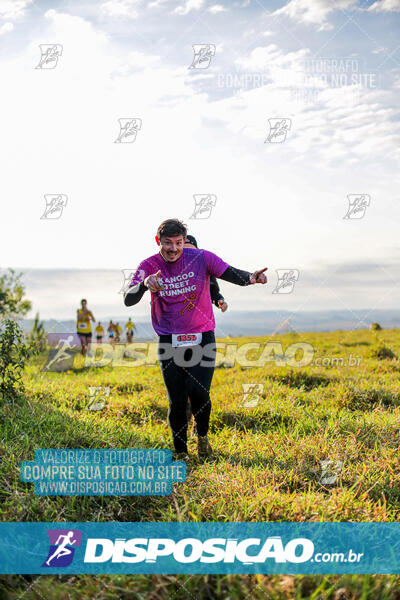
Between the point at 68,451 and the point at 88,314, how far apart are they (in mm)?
9615

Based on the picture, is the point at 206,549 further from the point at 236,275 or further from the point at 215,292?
the point at 215,292

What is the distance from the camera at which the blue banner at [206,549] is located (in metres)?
2.83

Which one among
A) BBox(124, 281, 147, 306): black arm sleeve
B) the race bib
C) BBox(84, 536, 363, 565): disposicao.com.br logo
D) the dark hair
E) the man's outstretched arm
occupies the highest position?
the dark hair

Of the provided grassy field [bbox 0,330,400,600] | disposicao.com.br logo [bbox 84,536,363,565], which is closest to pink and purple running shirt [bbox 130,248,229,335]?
grassy field [bbox 0,330,400,600]

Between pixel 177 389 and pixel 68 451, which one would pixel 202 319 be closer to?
pixel 177 389

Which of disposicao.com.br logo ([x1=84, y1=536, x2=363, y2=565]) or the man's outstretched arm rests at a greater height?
the man's outstretched arm

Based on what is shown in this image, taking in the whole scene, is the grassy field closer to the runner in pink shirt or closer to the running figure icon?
the running figure icon

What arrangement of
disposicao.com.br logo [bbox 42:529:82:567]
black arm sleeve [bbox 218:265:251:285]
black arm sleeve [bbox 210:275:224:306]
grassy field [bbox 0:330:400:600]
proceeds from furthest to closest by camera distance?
black arm sleeve [bbox 210:275:224:306] < black arm sleeve [bbox 218:265:251:285] < disposicao.com.br logo [bbox 42:529:82:567] < grassy field [bbox 0:330:400:600]

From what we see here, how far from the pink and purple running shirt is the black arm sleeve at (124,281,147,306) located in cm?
7

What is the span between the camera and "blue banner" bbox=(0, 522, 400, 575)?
9.29 feet

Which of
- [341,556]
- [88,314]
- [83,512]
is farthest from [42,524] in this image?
[88,314]

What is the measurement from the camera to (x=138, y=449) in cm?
480

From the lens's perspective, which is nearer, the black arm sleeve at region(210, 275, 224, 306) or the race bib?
the race bib

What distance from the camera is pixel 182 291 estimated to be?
4.71 m
